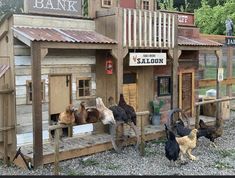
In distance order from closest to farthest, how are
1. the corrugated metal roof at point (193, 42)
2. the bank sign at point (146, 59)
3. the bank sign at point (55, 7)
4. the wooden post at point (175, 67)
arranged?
the bank sign at point (55, 7), the bank sign at point (146, 59), the wooden post at point (175, 67), the corrugated metal roof at point (193, 42)

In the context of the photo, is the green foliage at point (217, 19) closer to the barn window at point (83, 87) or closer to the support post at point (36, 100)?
the barn window at point (83, 87)

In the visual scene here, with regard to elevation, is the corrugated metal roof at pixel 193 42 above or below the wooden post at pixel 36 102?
above

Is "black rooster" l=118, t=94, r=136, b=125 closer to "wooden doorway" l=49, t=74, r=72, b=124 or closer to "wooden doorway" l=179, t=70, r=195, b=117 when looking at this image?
"wooden doorway" l=49, t=74, r=72, b=124

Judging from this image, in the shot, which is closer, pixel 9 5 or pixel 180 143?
pixel 180 143

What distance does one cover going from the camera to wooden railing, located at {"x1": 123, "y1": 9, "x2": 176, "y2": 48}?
10328 mm

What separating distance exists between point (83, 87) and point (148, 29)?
250cm

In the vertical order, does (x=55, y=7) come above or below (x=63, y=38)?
above

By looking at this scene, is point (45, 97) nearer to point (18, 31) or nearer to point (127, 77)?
point (18, 31)

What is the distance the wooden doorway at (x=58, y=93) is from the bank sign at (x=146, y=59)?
1826 mm

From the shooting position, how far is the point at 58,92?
10.2 meters

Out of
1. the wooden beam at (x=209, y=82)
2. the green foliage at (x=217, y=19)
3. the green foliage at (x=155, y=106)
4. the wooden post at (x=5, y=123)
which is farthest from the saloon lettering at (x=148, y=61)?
the green foliage at (x=217, y=19)

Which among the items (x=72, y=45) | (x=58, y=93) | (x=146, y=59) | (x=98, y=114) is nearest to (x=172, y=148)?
(x=98, y=114)

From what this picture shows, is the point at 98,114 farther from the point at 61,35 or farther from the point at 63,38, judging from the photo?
the point at 61,35

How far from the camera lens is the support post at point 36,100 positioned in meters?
8.40
